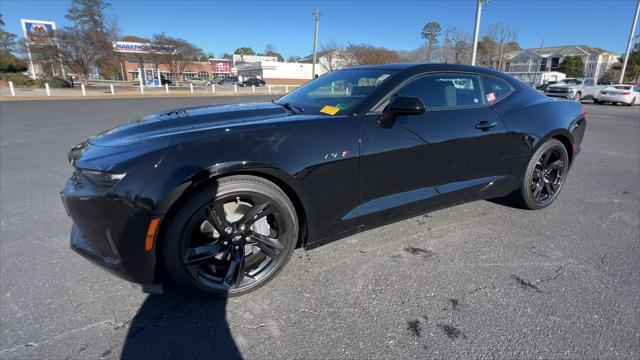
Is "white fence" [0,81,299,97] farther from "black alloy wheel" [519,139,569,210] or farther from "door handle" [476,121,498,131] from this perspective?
"door handle" [476,121,498,131]

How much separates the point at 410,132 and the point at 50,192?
4.28 meters

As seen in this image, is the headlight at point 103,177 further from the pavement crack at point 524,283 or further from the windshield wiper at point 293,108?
the pavement crack at point 524,283

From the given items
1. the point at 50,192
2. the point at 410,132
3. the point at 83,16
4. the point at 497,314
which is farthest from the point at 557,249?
the point at 83,16

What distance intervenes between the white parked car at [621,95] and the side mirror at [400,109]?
985 inches

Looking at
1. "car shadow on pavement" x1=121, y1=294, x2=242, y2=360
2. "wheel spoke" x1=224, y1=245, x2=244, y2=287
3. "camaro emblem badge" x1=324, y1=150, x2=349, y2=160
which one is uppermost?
"camaro emblem badge" x1=324, y1=150, x2=349, y2=160

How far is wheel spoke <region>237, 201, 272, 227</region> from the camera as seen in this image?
224 cm

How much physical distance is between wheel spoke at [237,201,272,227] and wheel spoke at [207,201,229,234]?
10cm

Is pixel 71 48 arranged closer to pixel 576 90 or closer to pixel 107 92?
pixel 107 92

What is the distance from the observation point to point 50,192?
4.32m

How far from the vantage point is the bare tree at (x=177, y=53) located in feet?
147

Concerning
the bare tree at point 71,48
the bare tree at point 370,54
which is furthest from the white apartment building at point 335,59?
the bare tree at point 71,48

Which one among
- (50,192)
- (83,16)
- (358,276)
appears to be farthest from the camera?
(83,16)

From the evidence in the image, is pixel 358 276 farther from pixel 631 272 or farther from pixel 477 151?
pixel 631 272

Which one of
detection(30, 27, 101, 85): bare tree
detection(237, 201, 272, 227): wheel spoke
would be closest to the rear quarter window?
detection(237, 201, 272, 227): wheel spoke
